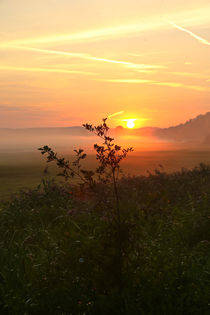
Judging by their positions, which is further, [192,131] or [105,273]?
[192,131]

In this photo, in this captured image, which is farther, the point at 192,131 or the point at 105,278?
the point at 192,131

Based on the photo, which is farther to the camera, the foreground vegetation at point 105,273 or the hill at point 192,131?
the hill at point 192,131

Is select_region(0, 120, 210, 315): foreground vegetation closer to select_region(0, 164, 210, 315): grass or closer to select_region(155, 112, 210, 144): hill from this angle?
select_region(0, 164, 210, 315): grass

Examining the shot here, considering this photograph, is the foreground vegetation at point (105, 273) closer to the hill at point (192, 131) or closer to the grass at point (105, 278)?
the grass at point (105, 278)

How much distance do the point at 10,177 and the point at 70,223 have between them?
12.1m

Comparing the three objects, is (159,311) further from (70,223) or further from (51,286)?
(70,223)

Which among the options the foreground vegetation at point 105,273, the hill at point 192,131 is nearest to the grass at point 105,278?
the foreground vegetation at point 105,273

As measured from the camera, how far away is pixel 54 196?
992 centimetres

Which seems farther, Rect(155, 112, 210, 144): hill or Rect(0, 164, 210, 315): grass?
Rect(155, 112, 210, 144): hill

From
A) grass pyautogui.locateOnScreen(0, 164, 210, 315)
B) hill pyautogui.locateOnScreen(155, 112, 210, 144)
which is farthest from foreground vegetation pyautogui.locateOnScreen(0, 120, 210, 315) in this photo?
hill pyautogui.locateOnScreen(155, 112, 210, 144)

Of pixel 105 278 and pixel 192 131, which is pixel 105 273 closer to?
pixel 105 278

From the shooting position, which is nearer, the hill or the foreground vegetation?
the foreground vegetation

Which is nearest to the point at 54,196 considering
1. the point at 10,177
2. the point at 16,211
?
the point at 16,211

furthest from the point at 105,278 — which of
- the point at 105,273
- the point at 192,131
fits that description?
the point at 192,131
